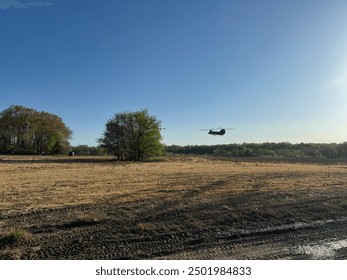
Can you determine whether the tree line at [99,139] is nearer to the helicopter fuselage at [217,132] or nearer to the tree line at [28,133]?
the tree line at [28,133]

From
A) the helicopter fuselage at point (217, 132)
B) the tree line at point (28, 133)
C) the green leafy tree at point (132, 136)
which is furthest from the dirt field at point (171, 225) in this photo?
the tree line at point (28, 133)

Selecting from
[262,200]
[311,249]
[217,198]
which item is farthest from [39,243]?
[262,200]

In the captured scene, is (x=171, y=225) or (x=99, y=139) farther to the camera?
(x=99, y=139)

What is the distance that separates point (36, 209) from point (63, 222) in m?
1.91

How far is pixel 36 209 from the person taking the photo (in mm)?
9516

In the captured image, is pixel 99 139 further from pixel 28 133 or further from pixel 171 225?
pixel 171 225

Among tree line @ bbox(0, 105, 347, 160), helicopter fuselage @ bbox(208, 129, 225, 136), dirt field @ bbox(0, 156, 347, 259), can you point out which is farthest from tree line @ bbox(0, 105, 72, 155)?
dirt field @ bbox(0, 156, 347, 259)

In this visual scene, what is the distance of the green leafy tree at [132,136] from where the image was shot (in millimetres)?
49219

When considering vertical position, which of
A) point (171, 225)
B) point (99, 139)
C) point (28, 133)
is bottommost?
point (171, 225)

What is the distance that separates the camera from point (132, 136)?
50.4 m

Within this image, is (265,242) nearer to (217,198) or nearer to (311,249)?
(311,249)

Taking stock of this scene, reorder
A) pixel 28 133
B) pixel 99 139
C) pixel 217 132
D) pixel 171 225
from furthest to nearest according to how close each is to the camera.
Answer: pixel 28 133 < pixel 99 139 < pixel 217 132 < pixel 171 225

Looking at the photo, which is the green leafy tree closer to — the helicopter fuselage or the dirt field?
the helicopter fuselage

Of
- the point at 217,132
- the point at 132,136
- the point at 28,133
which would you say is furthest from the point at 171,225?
the point at 28,133
